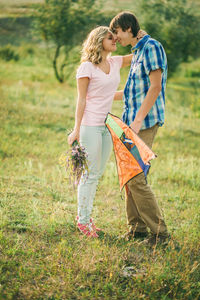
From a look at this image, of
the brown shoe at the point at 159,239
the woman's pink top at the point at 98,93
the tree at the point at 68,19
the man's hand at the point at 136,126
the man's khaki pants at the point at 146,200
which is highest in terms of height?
the tree at the point at 68,19

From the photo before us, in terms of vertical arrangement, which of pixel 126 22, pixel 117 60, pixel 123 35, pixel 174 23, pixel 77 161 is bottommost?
pixel 77 161

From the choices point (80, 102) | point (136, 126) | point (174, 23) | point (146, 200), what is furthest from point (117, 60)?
point (174, 23)

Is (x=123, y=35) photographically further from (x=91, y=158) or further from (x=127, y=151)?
(x=91, y=158)

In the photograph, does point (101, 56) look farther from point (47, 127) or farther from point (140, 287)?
point (47, 127)

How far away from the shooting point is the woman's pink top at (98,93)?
3150 mm

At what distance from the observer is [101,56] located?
10.4 feet

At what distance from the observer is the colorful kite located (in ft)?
10.00

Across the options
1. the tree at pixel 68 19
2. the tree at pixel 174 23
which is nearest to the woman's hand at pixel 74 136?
the tree at pixel 68 19

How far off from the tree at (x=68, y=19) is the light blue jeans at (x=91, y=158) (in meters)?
12.4

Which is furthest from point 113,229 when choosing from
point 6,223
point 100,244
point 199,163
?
point 199,163

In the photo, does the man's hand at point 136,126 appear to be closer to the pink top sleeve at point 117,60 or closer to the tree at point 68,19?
the pink top sleeve at point 117,60

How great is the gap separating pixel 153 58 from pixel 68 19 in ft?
42.9

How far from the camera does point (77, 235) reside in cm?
340

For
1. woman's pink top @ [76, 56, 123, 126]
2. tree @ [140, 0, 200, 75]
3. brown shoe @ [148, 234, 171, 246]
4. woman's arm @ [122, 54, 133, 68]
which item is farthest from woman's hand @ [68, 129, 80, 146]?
tree @ [140, 0, 200, 75]
